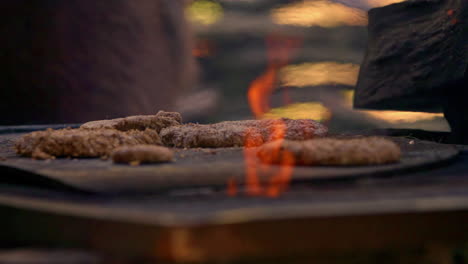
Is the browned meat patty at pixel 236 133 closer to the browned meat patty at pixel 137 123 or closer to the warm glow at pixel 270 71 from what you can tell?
the browned meat patty at pixel 137 123

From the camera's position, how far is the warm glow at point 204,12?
541 centimetres

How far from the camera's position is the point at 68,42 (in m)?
5.05

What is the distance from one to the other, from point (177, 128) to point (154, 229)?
1.60 meters

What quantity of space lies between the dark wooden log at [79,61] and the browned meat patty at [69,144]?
2944mm

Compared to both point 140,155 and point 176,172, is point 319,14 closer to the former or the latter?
point 140,155

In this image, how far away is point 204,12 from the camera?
557 centimetres

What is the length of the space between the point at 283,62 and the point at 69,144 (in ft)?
9.84

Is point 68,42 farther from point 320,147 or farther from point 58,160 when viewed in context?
point 320,147

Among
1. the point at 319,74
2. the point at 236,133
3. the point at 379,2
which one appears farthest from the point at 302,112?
the point at 236,133

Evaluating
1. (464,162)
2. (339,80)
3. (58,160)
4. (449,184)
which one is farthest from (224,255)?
(339,80)

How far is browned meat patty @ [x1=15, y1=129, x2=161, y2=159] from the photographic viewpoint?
211 centimetres

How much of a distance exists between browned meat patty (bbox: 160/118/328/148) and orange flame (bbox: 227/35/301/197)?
0.03 feet

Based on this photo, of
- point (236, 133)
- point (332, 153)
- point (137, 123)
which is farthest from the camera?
point (137, 123)

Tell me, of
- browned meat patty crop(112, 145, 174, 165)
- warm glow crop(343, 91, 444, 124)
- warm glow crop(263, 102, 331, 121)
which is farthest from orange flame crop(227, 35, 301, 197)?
warm glow crop(343, 91, 444, 124)
